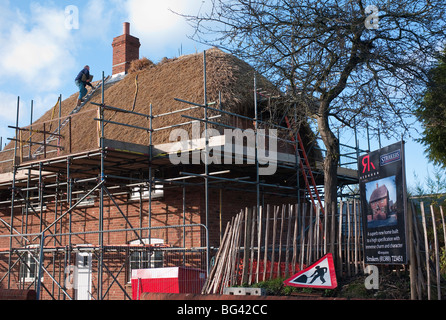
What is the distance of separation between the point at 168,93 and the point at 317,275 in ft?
30.8

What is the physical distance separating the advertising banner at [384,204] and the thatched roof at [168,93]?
Result: 16.2ft

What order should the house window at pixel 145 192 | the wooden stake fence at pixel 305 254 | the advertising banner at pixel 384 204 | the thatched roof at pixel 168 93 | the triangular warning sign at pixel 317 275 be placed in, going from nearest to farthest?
the advertising banner at pixel 384 204 → the wooden stake fence at pixel 305 254 → the triangular warning sign at pixel 317 275 → the thatched roof at pixel 168 93 → the house window at pixel 145 192

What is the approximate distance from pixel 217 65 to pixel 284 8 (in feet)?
19.0

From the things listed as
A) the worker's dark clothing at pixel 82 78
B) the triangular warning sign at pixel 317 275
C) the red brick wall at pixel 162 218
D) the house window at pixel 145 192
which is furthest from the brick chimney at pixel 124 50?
the triangular warning sign at pixel 317 275

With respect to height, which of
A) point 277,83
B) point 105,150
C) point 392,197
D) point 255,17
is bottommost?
point 392,197

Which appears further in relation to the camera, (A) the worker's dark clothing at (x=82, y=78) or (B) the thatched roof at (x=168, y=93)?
(A) the worker's dark clothing at (x=82, y=78)

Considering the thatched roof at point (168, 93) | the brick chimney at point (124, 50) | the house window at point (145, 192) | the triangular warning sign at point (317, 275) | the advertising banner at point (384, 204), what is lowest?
the triangular warning sign at point (317, 275)

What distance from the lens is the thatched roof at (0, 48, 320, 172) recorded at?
1518 cm

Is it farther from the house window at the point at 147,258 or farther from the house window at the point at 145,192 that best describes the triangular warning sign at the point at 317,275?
the house window at the point at 145,192

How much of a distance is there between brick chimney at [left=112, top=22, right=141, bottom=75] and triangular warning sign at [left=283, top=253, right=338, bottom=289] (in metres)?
15.9

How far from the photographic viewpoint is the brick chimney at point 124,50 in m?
23.3

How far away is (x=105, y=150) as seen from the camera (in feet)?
43.2
